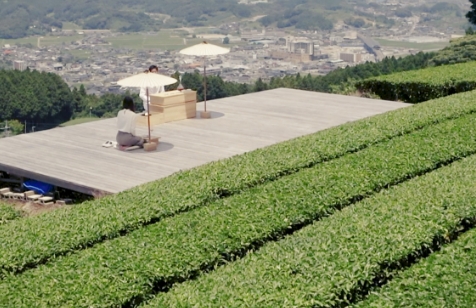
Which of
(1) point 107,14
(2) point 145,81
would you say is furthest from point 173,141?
(1) point 107,14

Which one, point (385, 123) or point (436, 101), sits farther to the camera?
point (436, 101)

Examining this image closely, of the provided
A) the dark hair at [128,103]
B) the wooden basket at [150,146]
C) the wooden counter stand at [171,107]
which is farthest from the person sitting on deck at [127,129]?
the wooden counter stand at [171,107]

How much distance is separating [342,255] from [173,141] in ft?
23.6

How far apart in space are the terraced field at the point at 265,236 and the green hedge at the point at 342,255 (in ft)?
0.04

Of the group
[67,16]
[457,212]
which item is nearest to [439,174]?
[457,212]

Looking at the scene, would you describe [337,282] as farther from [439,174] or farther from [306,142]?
[306,142]

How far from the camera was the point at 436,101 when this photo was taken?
15258 millimetres

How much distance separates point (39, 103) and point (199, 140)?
24.9 m

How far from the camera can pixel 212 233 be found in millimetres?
7922

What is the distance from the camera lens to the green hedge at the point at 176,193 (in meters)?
7.93

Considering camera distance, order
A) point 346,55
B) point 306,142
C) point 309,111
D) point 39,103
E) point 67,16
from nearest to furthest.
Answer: point 306,142 < point 309,111 < point 39,103 < point 346,55 < point 67,16

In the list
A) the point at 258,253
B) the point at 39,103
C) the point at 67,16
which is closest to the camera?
the point at 258,253

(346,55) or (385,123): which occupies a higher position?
(385,123)

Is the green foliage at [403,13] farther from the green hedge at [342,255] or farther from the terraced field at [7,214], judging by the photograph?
the green hedge at [342,255]
